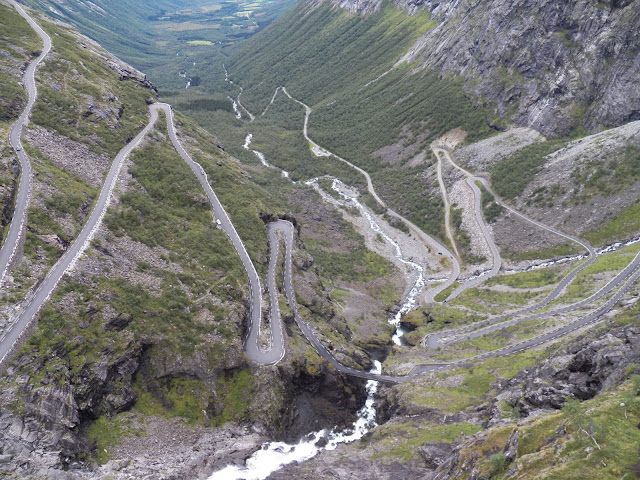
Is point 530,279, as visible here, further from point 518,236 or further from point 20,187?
point 20,187

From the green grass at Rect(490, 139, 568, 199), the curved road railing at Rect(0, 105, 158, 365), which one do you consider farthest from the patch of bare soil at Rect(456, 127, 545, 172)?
the curved road railing at Rect(0, 105, 158, 365)

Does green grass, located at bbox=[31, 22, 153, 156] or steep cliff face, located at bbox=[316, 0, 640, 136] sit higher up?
steep cliff face, located at bbox=[316, 0, 640, 136]

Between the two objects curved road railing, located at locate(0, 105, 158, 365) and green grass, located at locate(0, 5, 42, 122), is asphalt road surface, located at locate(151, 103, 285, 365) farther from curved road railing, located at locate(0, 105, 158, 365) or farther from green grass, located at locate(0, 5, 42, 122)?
green grass, located at locate(0, 5, 42, 122)

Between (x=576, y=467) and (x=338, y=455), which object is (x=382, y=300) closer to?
(x=338, y=455)

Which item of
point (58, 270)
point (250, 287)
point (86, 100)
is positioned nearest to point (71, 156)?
point (86, 100)

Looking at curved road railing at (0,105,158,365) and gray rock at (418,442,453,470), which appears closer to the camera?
gray rock at (418,442,453,470)

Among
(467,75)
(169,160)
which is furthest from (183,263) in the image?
(467,75)
